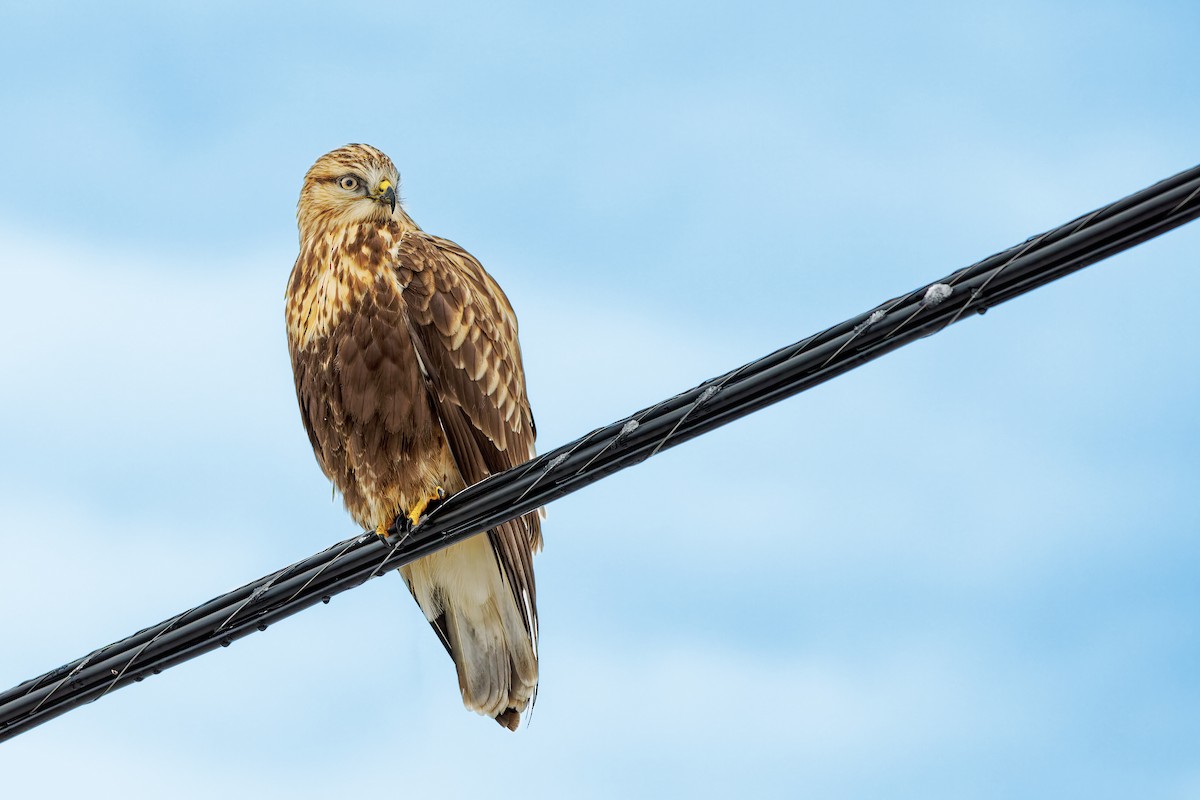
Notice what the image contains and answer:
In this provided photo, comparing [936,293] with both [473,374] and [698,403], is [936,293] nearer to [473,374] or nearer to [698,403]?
[698,403]

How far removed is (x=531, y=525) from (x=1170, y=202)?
3712 mm

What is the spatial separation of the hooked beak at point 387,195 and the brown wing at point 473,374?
0.23 m

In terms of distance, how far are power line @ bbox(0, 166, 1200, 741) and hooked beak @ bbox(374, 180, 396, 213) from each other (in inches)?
79.9

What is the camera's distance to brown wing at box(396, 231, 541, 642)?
20.1 feet

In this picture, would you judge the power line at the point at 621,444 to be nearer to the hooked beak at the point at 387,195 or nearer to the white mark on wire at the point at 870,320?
the white mark on wire at the point at 870,320

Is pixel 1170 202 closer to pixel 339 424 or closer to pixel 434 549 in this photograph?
pixel 434 549

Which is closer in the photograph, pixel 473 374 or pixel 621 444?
pixel 621 444

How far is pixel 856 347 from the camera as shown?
12.7 ft

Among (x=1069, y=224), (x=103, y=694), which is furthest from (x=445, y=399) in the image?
(x=1069, y=224)

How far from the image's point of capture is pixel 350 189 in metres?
6.95

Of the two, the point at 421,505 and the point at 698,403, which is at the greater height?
the point at 421,505

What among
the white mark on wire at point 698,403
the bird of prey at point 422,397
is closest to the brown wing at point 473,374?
the bird of prey at point 422,397

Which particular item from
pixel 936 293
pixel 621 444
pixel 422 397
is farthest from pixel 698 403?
pixel 422 397

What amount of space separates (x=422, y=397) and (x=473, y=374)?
27 centimetres
